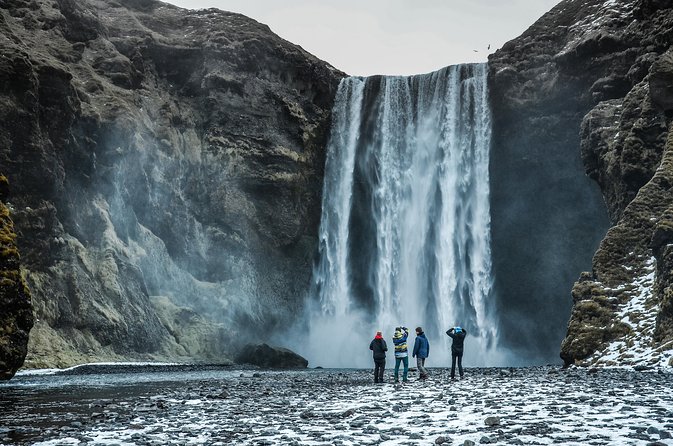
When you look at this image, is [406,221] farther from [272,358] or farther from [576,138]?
[272,358]

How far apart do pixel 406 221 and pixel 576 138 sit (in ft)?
53.8

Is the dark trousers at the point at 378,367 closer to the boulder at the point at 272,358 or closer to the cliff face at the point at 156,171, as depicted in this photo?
the cliff face at the point at 156,171

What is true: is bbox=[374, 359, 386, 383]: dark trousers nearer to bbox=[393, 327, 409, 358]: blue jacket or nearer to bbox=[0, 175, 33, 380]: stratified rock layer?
bbox=[393, 327, 409, 358]: blue jacket

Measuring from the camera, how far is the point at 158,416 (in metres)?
15.0

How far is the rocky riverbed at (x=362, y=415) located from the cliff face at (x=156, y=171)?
2271 centimetres

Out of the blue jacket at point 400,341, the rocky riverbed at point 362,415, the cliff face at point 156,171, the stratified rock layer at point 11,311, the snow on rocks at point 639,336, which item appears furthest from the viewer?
the cliff face at point 156,171

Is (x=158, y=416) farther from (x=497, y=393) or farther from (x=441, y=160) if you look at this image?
(x=441, y=160)

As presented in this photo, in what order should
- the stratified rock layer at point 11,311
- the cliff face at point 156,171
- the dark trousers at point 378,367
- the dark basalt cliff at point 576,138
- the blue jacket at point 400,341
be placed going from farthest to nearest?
the cliff face at point 156,171
the dark basalt cliff at point 576,138
the stratified rock layer at point 11,311
the dark trousers at point 378,367
the blue jacket at point 400,341

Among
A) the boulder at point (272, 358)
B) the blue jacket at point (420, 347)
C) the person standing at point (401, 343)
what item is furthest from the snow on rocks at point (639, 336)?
the boulder at point (272, 358)

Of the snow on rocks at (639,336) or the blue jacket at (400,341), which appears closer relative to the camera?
the blue jacket at (400,341)

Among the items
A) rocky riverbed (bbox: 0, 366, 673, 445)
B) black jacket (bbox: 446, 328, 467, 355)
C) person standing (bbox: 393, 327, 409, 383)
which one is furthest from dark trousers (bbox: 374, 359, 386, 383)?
rocky riverbed (bbox: 0, 366, 673, 445)

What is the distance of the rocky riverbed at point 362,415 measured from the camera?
10891 mm

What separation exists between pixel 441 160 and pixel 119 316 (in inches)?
1268

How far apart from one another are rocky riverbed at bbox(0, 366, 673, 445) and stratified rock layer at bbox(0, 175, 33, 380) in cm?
A: 446
